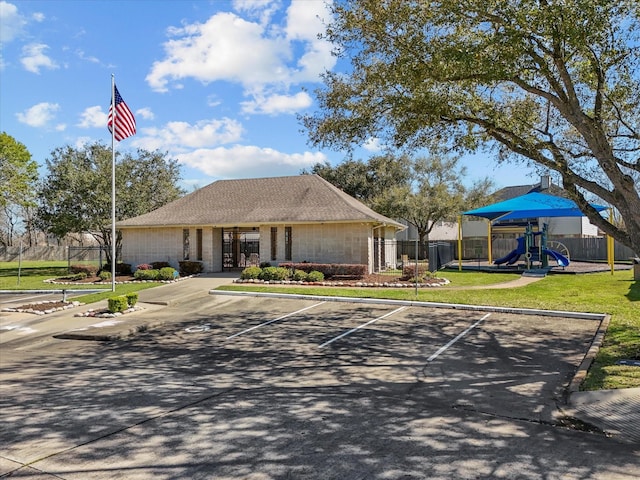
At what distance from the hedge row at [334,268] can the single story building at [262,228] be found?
1.29m

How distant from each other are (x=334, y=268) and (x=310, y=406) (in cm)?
1436

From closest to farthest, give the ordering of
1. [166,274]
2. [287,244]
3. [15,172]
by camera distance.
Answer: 1. [166,274]
2. [287,244]
3. [15,172]

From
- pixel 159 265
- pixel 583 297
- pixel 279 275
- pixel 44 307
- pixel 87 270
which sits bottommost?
pixel 44 307

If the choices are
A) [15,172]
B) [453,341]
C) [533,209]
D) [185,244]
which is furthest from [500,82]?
[15,172]

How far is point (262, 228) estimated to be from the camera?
22.9m

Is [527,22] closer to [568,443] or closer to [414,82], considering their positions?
[414,82]

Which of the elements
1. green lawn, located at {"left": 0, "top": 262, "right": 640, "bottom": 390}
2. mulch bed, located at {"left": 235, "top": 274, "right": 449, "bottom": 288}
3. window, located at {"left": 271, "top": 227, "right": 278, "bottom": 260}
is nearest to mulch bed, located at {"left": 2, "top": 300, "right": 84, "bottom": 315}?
green lawn, located at {"left": 0, "top": 262, "right": 640, "bottom": 390}

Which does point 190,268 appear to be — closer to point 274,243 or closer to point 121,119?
point 274,243

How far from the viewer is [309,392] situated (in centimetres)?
652

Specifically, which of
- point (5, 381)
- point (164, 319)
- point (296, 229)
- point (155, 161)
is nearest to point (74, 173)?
point (155, 161)

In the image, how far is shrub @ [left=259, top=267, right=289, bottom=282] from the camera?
63.5 feet

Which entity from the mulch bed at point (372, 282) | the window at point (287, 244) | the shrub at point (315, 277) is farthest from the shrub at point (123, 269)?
the shrub at point (315, 277)

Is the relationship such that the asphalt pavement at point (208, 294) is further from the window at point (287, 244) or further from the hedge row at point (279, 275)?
the window at point (287, 244)

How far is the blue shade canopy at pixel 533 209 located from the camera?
2164 centimetres
